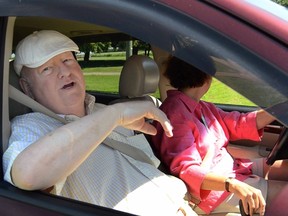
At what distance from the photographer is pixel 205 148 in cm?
253

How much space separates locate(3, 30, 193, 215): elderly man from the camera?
1.55m

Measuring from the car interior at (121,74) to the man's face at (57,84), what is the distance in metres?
0.08

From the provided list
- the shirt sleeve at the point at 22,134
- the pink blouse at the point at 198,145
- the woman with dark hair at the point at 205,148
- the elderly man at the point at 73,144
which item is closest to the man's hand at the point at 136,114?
the elderly man at the point at 73,144

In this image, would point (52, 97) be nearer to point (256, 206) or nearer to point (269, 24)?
point (256, 206)

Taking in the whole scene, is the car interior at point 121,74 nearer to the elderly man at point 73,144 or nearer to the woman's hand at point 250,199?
the elderly man at point 73,144

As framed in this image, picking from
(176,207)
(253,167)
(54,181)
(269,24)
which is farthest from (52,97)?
(253,167)

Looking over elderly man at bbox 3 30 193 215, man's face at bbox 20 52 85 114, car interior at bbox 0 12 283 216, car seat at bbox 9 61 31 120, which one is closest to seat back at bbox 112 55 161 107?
car interior at bbox 0 12 283 216

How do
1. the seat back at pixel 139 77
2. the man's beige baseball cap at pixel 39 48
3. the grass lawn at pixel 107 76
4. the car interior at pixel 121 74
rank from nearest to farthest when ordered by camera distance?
the car interior at pixel 121 74 → the man's beige baseball cap at pixel 39 48 → the seat back at pixel 139 77 → the grass lawn at pixel 107 76

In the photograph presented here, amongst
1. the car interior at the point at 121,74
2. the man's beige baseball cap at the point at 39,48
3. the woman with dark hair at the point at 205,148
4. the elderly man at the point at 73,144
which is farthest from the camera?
the woman with dark hair at the point at 205,148

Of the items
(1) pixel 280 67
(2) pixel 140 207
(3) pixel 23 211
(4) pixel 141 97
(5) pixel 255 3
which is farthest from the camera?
(4) pixel 141 97

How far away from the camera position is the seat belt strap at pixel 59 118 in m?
1.92

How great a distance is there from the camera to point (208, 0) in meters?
1.26

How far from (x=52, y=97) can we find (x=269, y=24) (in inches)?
42.6

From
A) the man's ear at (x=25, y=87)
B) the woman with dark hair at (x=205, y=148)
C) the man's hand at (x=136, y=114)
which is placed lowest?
the woman with dark hair at (x=205, y=148)
